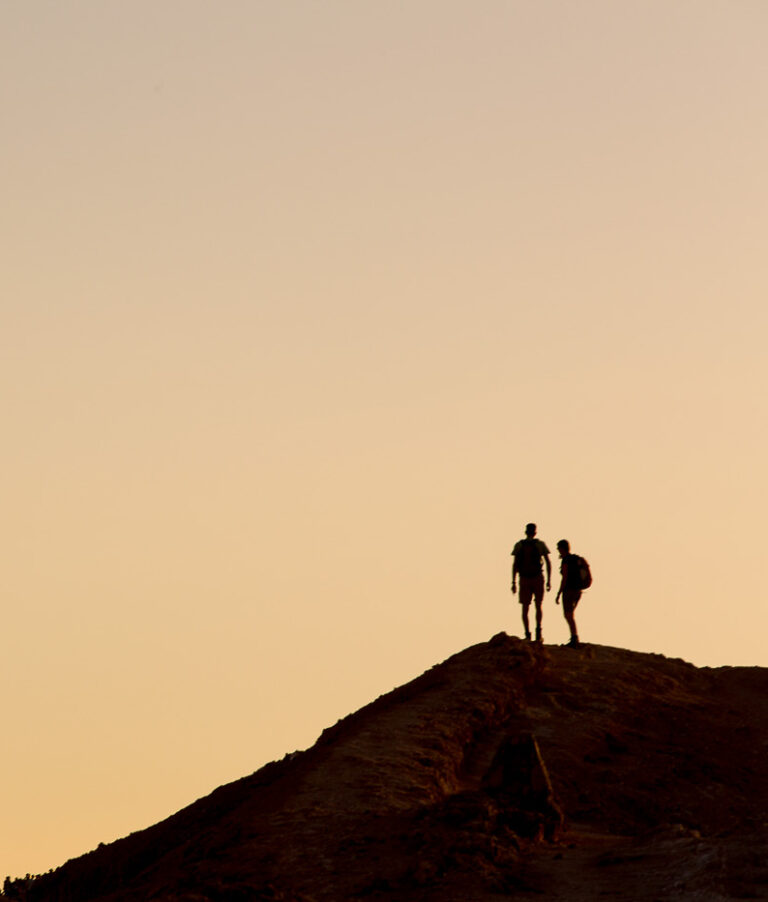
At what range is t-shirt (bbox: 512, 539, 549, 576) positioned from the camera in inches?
1280

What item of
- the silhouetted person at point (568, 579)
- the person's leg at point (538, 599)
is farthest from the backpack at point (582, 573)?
the person's leg at point (538, 599)

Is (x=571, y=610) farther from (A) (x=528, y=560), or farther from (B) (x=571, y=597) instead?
(A) (x=528, y=560)

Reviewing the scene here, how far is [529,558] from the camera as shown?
3253 cm

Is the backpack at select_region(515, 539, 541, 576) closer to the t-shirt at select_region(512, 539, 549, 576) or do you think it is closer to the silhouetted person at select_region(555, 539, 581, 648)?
the t-shirt at select_region(512, 539, 549, 576)

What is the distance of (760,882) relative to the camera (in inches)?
808

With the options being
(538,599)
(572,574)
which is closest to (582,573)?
(572,574)

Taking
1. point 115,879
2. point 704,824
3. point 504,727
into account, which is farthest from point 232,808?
point 704,824

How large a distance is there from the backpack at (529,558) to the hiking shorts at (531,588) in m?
0.11

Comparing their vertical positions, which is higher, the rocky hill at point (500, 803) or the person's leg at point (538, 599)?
the person's leg at point (538, 599)

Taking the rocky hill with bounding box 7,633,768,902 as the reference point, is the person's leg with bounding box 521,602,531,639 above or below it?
above

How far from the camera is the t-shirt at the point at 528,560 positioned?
32.5 m

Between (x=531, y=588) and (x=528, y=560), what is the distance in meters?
0.55

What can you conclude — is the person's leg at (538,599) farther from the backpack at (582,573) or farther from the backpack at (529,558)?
the backpack at (582,573)

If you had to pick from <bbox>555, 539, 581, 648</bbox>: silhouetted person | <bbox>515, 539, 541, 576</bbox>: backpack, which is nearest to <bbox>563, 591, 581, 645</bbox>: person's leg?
<bbox>555, 539, 581, 648</bbox>: silhouetted person
